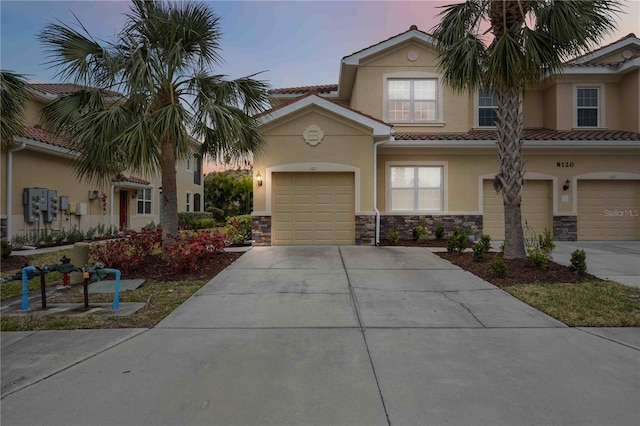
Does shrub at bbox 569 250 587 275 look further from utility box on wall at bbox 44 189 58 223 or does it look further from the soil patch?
utility box on wall at bbox 44 189 58 223

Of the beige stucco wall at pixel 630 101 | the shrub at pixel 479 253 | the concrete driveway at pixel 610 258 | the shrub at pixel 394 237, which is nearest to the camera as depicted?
the concrete driveway at pixel 610 258

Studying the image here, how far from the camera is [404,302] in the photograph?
566 cm

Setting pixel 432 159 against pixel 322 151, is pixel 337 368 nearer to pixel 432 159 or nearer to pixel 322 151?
pixel 322 151

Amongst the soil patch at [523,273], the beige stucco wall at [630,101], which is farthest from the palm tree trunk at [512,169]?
the beige stucco wall at [630,101]

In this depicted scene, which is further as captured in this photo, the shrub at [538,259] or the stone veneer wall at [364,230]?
the stone veneer wall at [364,230]

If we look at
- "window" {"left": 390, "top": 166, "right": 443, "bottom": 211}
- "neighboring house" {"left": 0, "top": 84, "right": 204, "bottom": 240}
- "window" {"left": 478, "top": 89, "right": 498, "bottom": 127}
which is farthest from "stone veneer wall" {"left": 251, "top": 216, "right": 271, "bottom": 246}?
"window" {"left": 478, "top": 89, "right": 498, "bottom": 127}

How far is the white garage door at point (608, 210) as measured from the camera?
13414 millimetres

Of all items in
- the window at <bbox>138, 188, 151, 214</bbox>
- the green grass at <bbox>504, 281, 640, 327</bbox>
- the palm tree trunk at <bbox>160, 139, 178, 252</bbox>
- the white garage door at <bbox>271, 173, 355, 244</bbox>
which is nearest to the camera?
the green grass at <bbox>504, 281, 640, 327</bbox>

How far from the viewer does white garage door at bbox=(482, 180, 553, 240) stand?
44.0 feet

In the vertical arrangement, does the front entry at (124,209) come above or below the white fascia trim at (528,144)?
below

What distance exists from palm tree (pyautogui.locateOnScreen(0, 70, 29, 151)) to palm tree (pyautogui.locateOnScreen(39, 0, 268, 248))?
5.37ft

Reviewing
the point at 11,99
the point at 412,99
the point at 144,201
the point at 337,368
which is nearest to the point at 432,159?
the point at 412,99

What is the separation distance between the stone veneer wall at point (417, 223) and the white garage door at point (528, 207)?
868 millimetres

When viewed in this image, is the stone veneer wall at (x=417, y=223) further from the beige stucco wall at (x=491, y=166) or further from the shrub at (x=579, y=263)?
the shrub at (x=579, y=263)
